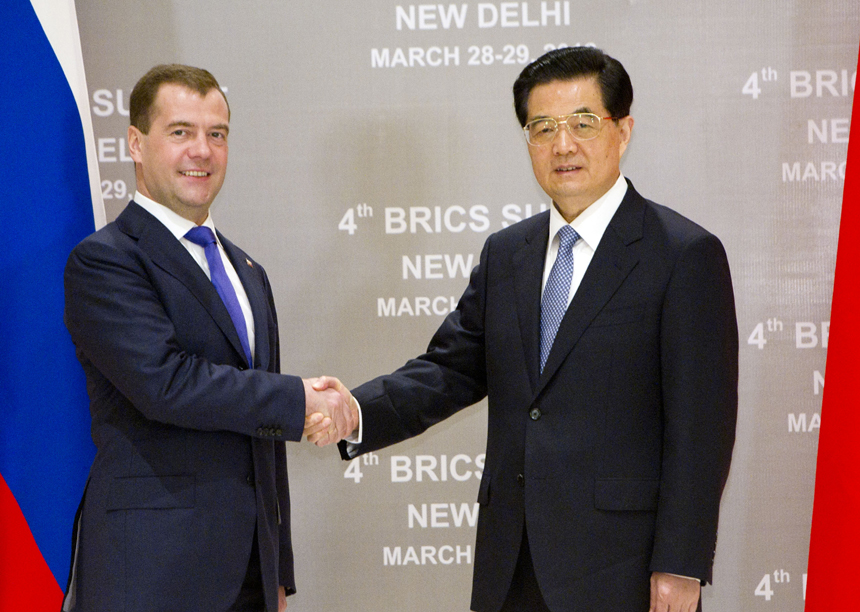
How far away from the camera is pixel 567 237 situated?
2256 mm

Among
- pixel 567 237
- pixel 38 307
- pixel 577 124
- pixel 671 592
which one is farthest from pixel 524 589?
pixel 38 307

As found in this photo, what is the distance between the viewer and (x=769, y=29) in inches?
127

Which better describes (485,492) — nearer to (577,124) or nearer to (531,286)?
(531,286)

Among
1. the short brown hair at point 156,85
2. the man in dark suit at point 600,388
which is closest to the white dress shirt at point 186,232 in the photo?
the short brown hair at point 156,85

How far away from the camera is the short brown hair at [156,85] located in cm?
239

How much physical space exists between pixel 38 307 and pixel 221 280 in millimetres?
601

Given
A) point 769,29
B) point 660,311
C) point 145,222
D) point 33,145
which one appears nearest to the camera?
point 660,311

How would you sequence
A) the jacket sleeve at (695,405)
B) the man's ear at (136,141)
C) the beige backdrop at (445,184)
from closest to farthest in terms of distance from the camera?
the jacket sleeve at (695,405), the man's ear at (136,141), the beige backdrop at (445,184)

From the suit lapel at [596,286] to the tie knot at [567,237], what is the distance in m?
0.10

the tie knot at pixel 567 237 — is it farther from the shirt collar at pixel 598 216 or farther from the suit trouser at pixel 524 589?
the suit trouser at pixel 524 589

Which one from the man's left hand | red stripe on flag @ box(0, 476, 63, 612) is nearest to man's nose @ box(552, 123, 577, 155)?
the man's left hand

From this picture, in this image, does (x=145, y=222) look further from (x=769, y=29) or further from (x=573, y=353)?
(x=769, y=29)

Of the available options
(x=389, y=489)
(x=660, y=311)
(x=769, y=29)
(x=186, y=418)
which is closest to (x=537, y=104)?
(x=660, y=311)

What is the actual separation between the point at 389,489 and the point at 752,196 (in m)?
1.93
